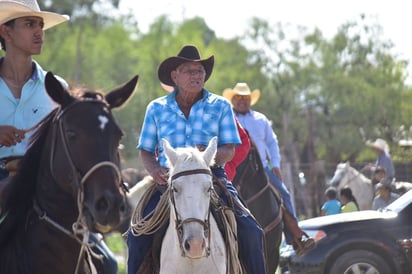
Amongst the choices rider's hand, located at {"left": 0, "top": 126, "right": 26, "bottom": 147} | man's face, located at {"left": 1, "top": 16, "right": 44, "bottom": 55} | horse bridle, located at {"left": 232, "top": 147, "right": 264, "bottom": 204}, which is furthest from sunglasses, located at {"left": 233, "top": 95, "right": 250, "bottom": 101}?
rider's hand, located at {"left": 0, "top": 126, "right": 26, "bottom": 147}

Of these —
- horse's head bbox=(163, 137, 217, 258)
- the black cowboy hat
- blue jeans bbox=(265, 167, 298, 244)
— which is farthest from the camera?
blue jeans bbox=(265, 167, 298, 244)

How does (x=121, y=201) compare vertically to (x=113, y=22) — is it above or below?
below

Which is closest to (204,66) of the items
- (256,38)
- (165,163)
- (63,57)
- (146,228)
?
(165,163)

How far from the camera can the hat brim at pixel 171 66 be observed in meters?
8.91

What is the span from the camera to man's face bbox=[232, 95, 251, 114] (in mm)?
14125

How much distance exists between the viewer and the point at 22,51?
7.35 metres

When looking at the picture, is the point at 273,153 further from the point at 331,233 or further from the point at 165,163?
the point at 165,163

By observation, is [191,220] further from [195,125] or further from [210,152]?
[195,125]

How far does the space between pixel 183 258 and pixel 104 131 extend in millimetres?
2333

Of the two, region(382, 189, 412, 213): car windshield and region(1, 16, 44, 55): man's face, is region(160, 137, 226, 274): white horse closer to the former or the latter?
region(1, 16, 44, 55): man's face

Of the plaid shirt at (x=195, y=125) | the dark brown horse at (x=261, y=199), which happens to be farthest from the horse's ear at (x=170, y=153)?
the dark brown horse at (x=261, y=199)

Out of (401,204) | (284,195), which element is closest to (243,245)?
(284,195)

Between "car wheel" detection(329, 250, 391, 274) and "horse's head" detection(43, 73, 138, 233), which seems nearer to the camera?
"horse's head" detection(43, 73, 138, 233)

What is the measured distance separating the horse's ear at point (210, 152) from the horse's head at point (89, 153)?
1636 mm
